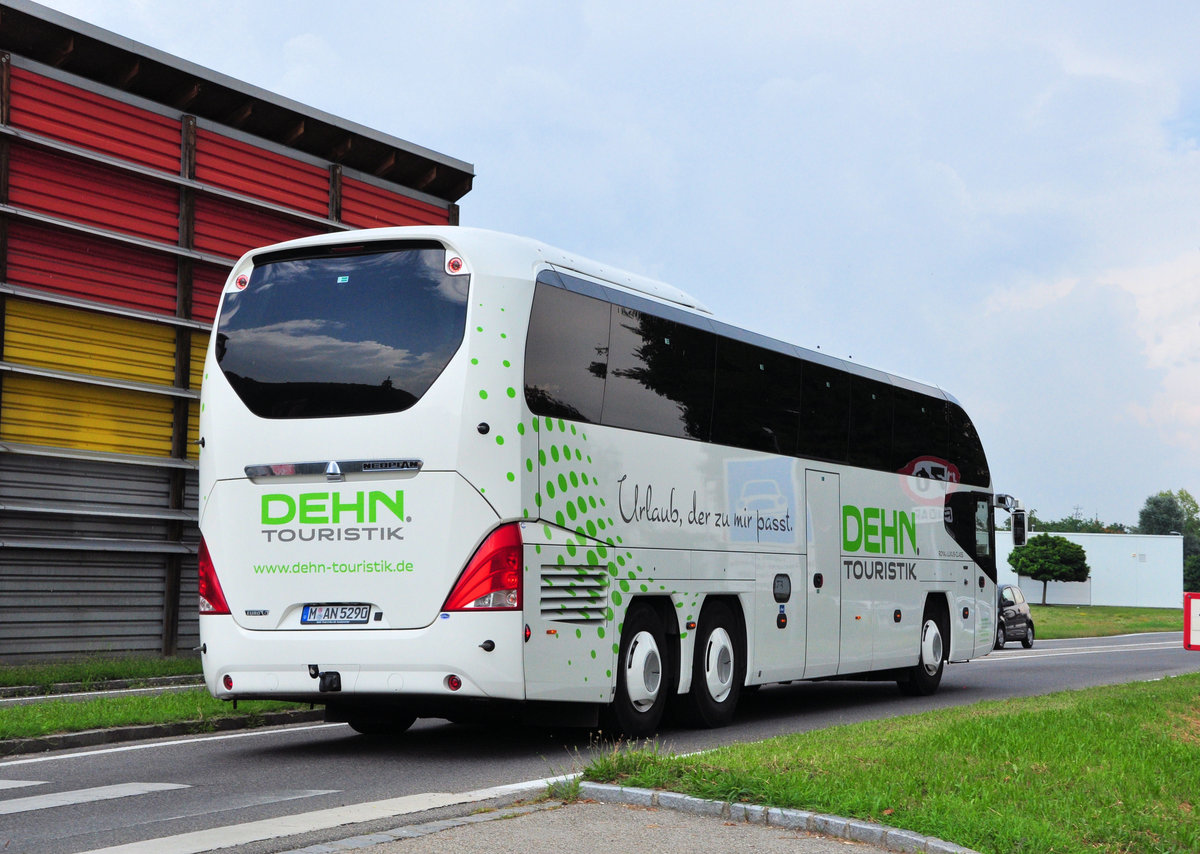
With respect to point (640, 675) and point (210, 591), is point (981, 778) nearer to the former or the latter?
point (640, 675)

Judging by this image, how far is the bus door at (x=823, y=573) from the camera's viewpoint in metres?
14.7

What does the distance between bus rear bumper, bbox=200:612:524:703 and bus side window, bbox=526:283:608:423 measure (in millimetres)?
1707

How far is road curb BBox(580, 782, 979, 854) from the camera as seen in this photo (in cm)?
648

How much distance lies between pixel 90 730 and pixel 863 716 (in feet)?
24.7

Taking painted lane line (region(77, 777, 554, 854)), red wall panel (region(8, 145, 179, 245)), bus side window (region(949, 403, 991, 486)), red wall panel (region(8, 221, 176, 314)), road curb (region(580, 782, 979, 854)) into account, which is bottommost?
painted lane line (region(77, 777, 554, 854))

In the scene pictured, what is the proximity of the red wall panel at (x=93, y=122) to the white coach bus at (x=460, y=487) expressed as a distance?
459 inches

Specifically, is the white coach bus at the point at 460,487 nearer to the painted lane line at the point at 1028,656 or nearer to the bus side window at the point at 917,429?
the bus side window at the point at 917,429

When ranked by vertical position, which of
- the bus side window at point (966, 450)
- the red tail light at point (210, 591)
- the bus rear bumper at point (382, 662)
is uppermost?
the bus side window at point (966, 450)

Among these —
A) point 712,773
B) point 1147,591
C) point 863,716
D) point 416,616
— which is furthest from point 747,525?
point 1147,591

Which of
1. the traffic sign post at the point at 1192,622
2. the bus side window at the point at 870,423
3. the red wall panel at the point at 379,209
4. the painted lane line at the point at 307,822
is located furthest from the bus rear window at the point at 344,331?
the red wall panel at the point at 379,209

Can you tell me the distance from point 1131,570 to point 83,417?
97.9 meters

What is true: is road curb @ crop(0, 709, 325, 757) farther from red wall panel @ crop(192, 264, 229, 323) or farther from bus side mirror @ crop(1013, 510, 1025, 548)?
red wall panel @ crop(192, 264, 229, 323)

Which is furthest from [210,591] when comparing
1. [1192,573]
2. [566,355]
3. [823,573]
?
[1192,573]

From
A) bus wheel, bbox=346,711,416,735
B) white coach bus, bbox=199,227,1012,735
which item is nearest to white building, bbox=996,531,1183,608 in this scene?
white coach bus, bbox=199,227,1012,735
